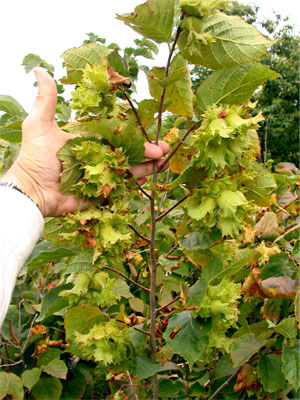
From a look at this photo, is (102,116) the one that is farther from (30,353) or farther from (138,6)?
(30,353)

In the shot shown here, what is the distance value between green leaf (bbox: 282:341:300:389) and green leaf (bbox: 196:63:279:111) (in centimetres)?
89

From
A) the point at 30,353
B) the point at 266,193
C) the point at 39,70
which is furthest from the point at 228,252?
the point at 30,353

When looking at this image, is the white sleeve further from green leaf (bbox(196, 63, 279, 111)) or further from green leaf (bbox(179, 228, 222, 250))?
green leaf (bbox(196, 63, 279, 111))

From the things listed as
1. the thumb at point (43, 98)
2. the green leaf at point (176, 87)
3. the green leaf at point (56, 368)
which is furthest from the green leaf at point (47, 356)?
the green leaf at point (176, 87)

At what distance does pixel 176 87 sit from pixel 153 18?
0.23 meters

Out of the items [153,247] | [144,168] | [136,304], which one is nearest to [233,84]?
[144,168]

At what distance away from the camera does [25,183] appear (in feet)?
4.58

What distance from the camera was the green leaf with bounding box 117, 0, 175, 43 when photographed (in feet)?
3.64

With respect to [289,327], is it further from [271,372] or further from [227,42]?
[227,42]

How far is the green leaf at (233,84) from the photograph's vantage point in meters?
1.16

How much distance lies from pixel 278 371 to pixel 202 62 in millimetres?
1136

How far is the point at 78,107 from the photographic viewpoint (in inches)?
44.8

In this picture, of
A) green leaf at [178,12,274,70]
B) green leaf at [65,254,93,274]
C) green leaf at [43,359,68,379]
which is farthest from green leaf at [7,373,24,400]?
green leaf at [178,12,274,70]

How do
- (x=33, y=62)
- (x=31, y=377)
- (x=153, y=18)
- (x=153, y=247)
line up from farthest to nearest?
(x=31, y=377)
(x=33, y=62)
(x=153, y=247)
(x=153, y=18)
